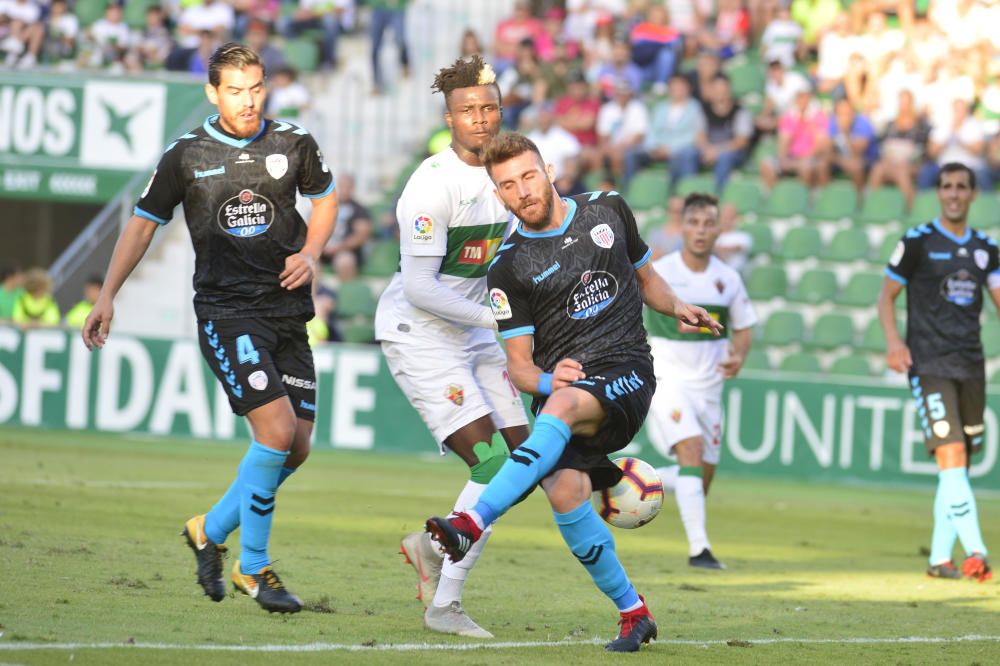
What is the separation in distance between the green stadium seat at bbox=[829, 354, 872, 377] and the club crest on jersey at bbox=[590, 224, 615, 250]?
493 inches

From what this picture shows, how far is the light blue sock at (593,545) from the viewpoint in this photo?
20.5 ft

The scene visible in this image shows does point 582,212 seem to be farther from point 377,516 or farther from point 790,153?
point 790,153

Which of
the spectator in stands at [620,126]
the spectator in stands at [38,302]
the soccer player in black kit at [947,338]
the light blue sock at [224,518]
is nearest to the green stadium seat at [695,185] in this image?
the spectator in stands at [620,126]

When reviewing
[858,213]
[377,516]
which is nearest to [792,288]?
[858,213]

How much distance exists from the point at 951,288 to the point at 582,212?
4.34 meters

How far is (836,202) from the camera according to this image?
20.0 meters

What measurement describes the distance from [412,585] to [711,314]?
352cm

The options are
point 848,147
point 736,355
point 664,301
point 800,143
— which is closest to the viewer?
point 664,301

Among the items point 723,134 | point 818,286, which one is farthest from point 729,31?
point 818,286

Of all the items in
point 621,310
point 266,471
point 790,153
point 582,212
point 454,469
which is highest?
point 790,153

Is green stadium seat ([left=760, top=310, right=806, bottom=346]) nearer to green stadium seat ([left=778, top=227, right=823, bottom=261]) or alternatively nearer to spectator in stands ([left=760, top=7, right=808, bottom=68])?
green stadium seat ([left=778, top=227, right=823, bottom=261])

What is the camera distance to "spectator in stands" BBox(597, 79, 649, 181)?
21.0 m

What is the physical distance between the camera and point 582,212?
257 inches

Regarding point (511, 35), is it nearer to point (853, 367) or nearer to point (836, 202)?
point (836, 202)
